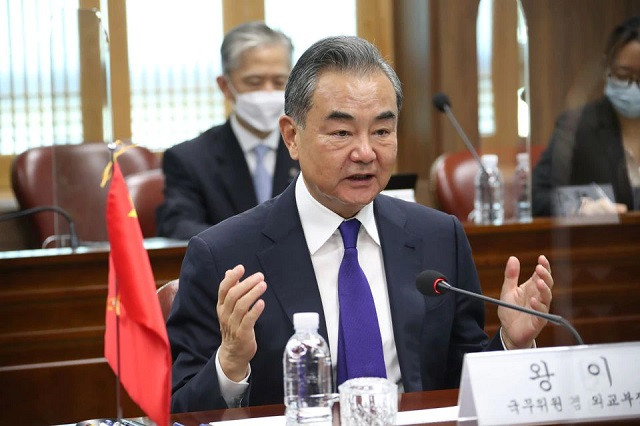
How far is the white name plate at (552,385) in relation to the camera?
4.58 feet

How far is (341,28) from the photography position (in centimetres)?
605

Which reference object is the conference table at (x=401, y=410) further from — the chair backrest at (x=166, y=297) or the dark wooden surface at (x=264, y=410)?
the chair backrest at (x=166, y=297)

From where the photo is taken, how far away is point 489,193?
13.1 feet

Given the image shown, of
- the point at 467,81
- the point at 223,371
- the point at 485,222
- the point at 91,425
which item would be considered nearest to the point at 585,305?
the point at 485,222

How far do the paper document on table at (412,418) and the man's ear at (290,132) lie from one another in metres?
0.57

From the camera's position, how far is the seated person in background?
2.80m

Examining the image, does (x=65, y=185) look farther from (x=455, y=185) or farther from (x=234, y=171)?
(x=455, y=185)

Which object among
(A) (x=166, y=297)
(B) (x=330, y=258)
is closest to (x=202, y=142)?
(A) (x=166, y=297)

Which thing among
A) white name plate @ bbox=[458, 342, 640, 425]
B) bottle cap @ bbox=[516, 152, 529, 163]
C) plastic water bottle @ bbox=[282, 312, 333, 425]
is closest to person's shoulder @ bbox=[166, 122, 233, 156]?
bottle cap @ bbox=[516, 152, 529, 163]

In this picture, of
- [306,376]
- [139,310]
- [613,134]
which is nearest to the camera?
[139,310]

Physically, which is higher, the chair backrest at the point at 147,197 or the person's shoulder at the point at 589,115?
the person's shoulder at the point at 589,115

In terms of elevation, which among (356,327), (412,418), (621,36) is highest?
(621,36)

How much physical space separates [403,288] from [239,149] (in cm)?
199

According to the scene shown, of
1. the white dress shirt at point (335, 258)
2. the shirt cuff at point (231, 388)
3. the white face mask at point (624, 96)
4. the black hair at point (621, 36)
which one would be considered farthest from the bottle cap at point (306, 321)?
the white face mask at point (624, 96)
